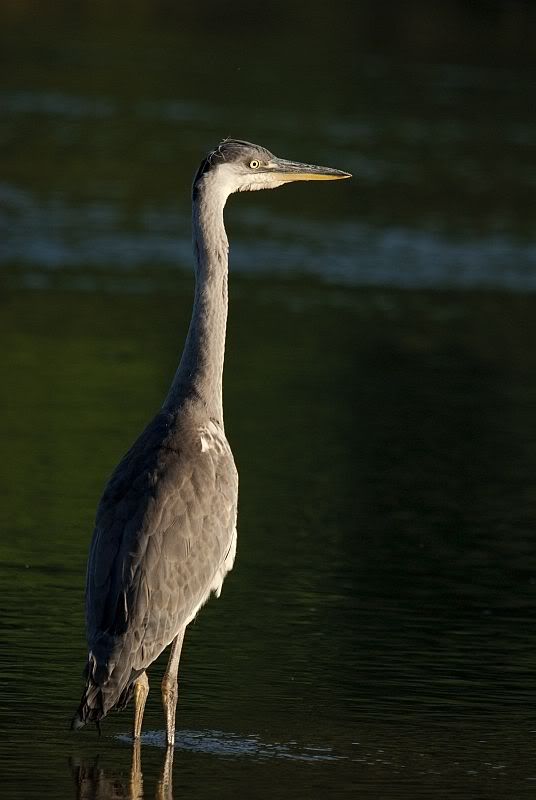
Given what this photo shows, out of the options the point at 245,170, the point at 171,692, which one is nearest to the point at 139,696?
the point at 171,692

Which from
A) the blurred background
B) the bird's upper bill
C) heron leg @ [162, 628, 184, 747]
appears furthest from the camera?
the bird's upper bill

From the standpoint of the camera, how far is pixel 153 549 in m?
8.27

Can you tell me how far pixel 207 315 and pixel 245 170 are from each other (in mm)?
810

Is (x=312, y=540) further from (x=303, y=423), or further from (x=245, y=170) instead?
(x=245, y=170)

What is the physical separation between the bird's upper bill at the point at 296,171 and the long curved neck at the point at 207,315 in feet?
1.76

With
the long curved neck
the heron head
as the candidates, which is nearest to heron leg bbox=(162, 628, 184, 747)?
the long curved neck

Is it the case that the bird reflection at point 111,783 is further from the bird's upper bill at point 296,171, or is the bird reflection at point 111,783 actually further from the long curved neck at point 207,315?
the bird's upper bill at point 296,171

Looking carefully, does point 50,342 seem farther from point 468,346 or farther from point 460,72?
point 460,72

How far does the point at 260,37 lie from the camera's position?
161 feet

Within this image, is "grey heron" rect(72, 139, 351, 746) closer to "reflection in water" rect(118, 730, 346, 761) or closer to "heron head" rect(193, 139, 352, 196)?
"heron head" rect(193, 139, 352, 196)

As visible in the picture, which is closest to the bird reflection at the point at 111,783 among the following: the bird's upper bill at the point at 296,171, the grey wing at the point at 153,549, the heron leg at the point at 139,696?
the heron leg at the point at 139,696

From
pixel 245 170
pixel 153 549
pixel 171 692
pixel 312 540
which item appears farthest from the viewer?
pixel 312 540

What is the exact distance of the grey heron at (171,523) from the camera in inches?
318

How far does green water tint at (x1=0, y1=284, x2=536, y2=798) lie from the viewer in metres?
8.39
